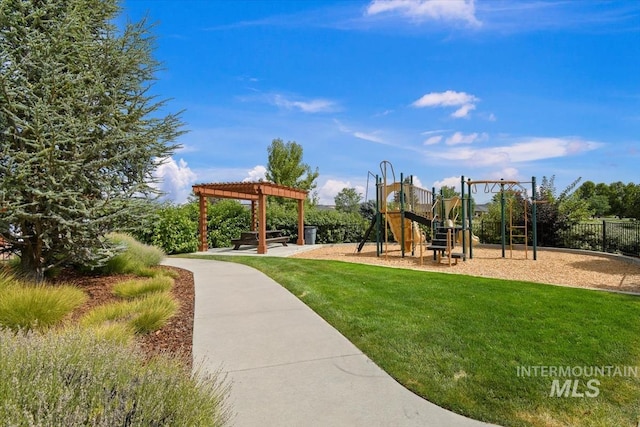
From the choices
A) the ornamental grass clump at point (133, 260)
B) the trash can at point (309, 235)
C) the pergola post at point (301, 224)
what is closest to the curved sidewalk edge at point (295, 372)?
the ornamental grass clump at point (133, 260)

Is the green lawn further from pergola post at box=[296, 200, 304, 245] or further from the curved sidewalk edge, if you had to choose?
pergola post at box=[296, 200, 304, 245]

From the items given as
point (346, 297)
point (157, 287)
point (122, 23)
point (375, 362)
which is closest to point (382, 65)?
point (122, 23)

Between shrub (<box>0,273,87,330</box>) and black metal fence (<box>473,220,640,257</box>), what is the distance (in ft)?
50.6

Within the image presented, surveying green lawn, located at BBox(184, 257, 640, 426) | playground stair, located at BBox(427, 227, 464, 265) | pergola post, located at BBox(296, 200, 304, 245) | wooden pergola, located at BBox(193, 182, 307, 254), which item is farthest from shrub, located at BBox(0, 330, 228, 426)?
pergola post, located at BBox(296, 200, 304, 245)

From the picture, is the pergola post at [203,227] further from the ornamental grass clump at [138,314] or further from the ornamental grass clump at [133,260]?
the ornamental grass clump at [138,314]

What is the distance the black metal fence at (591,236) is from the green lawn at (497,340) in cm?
896

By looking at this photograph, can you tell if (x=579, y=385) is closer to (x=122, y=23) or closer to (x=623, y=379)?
(x=623, y=379)

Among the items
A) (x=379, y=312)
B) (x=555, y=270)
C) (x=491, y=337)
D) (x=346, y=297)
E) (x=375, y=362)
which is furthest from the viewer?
(x=555, y=270)

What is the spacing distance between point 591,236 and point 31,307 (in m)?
17.8

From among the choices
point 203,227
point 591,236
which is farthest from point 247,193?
point 591,236

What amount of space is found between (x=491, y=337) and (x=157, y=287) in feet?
16.8

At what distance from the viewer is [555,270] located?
32.6 feet

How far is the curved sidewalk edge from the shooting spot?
281 centimetres

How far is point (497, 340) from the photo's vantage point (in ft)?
13.9
